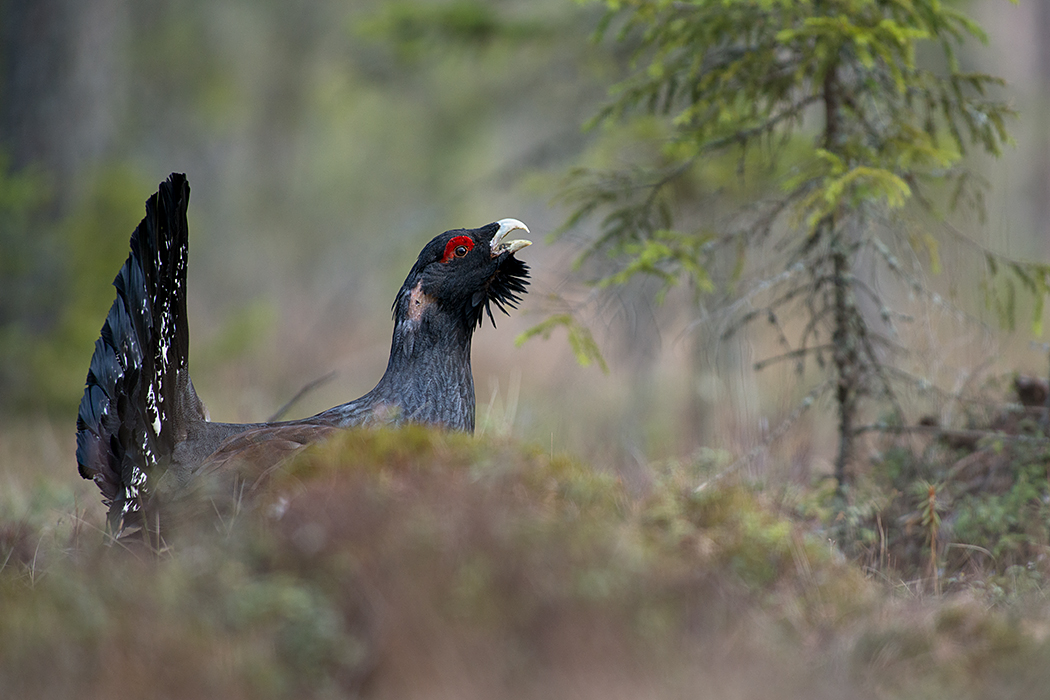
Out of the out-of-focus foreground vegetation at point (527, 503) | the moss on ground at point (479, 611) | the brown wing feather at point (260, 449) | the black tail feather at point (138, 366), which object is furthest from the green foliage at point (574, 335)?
the black tail feather at point (138, 366)

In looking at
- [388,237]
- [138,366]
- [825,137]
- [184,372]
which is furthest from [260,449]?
[388,237]

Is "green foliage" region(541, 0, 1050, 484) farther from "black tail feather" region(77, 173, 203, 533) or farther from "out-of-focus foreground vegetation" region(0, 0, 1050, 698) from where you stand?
"black tail feather" region(77, 173, 203, 533)

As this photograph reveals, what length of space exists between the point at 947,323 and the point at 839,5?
351cm

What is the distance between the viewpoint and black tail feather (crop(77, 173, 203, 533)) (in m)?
3.54

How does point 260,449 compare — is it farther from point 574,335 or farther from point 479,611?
point 479,611

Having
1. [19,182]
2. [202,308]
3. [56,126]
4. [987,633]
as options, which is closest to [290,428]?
[987,633]

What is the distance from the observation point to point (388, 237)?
25.9 feet

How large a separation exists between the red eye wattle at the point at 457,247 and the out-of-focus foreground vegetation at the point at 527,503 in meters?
0.46

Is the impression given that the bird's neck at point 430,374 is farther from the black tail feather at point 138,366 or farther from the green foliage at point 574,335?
the black tail feather at point 138,366

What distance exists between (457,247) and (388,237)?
3.99 m

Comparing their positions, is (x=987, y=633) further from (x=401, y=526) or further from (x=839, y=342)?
(x=839, y=342)

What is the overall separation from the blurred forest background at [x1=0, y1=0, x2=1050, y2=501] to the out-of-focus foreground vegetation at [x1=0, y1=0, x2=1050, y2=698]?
4 centimetres

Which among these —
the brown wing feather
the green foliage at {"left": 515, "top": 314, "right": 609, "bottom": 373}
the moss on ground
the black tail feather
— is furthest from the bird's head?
the moss on ground

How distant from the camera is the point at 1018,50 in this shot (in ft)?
79.2
